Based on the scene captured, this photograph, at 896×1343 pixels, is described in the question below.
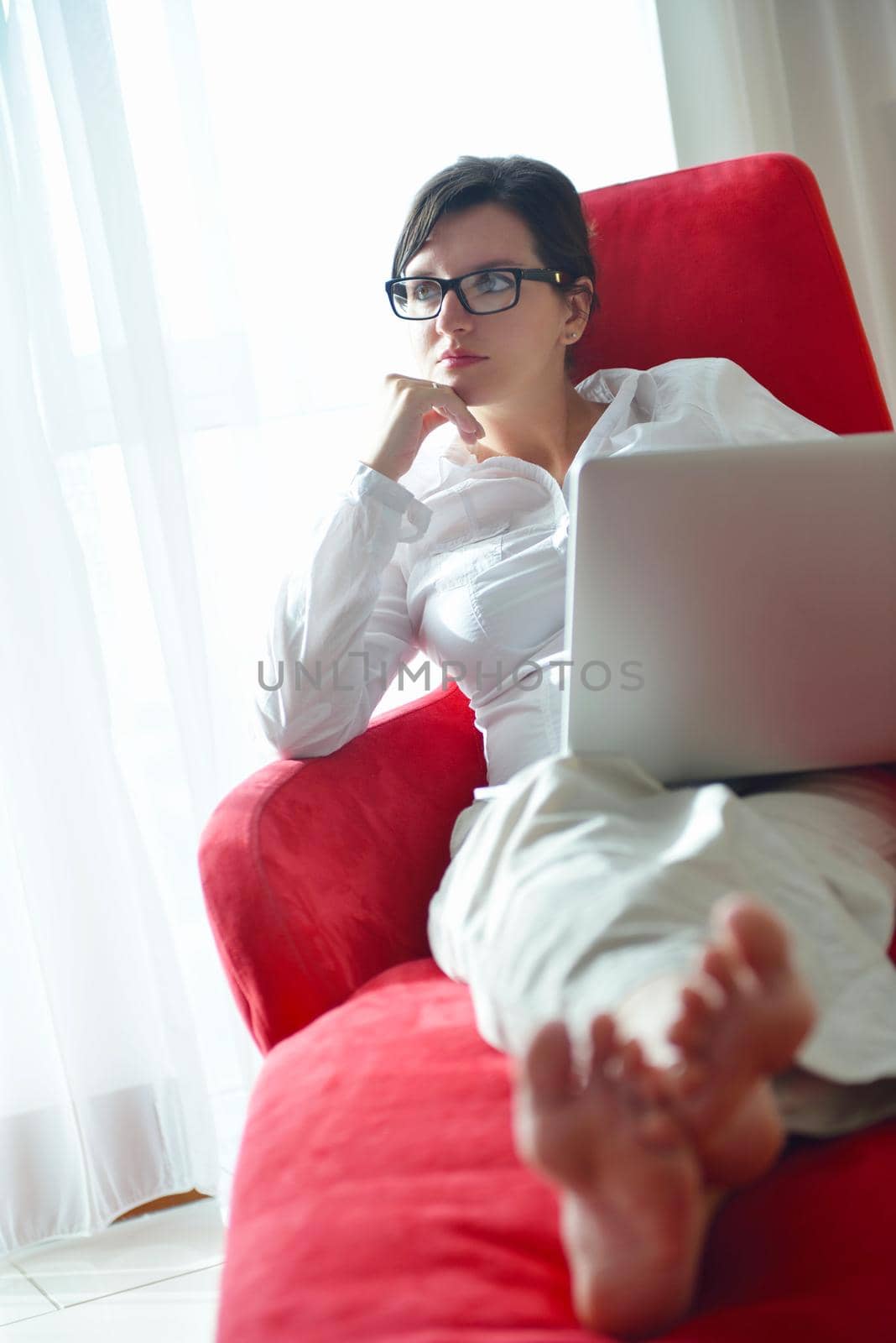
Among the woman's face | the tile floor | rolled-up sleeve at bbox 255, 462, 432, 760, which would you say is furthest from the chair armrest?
the tile floor

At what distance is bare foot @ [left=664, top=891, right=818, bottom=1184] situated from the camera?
56 cm

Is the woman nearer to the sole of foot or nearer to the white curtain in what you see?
the sole of foot

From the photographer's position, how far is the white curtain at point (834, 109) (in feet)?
6.08

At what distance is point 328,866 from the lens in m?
1.06

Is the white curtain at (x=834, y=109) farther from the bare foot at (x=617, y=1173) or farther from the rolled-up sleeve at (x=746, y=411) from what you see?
the bare foot at (x=617, y=1173)

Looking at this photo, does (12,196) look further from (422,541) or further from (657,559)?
(657,559)

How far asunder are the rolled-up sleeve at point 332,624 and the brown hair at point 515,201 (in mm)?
304

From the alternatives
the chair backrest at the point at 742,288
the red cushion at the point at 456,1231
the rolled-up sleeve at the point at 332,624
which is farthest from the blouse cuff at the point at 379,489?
the red cushion at the point at 456,1231

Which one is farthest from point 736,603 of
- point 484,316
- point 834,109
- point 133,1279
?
point 834,109

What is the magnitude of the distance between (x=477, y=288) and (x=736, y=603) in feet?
2.16

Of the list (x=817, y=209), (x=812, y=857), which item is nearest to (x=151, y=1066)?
(x=812, y=857)

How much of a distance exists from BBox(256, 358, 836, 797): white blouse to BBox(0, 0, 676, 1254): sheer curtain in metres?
0.27

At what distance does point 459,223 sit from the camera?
132 centimetres

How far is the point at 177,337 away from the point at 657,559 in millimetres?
1019
